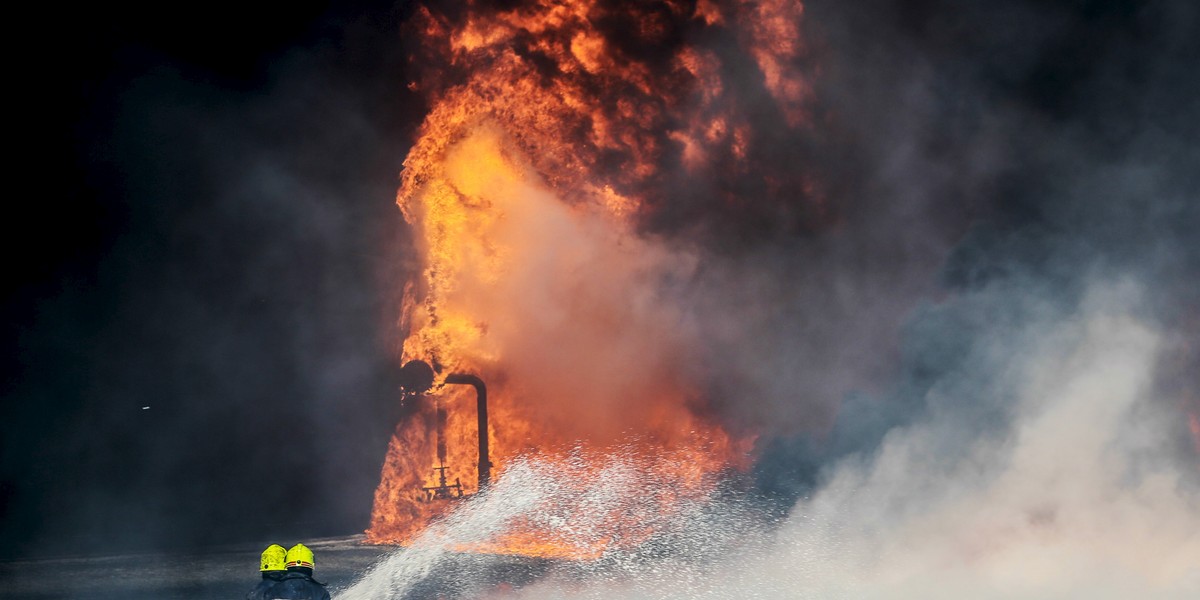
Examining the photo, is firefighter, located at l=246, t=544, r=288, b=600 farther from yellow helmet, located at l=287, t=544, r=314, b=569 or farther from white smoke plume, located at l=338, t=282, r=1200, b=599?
white smoke plume, located at l=338, t=282, r=1200, b=599

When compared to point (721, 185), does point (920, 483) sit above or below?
below

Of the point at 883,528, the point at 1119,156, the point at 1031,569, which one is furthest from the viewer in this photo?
the point at 1119,156

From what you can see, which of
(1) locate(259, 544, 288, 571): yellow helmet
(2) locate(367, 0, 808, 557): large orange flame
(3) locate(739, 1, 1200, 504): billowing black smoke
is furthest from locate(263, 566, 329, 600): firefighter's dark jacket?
(3) locate(739, 1, 1200, 504): billowing black smoke

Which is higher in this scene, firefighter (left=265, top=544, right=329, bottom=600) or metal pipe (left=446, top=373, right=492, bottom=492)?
metal pipe (left=446, top=373, right=492, bottom=492)

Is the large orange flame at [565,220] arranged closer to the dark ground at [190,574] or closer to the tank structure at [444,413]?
the tank structure at [444,413]

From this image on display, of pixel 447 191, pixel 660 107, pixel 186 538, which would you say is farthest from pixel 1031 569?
pixel 186 538

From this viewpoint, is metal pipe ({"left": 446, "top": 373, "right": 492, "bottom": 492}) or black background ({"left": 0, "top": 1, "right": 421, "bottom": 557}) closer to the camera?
black background ({"left": 0, "top": 1, "right": 421, "bottom": 557})

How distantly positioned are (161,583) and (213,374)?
323 centimetres

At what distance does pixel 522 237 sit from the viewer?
14086mm

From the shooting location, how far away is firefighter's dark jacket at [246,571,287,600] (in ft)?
23.7

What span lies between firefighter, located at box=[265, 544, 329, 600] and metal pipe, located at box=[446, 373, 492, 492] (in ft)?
20.8

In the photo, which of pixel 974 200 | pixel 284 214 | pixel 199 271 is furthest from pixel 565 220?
pixel 974 200

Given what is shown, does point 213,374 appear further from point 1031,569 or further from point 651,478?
point 1031,569

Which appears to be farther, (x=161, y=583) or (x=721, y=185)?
(x=721, y=185)
